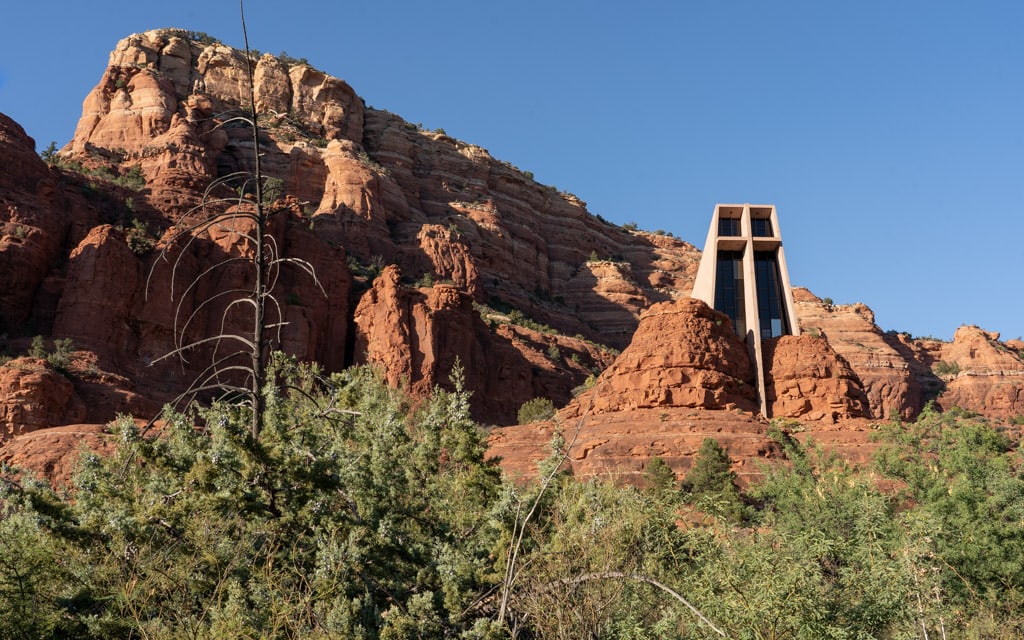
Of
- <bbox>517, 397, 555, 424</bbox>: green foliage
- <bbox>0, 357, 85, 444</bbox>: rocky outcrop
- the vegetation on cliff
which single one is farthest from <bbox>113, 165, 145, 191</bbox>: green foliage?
the vegetation on cliff

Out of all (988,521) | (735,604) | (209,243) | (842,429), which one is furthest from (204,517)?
(209,243)

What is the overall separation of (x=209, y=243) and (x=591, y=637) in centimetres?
4370


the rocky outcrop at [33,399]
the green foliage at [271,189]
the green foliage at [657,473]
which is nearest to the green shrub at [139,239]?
the green foliage at [271,189]

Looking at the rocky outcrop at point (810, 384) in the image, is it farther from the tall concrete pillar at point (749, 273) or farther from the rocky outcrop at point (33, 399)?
the rocky outcrop at point (33, 399)

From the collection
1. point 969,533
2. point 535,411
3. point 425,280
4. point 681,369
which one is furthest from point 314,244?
point 969,533

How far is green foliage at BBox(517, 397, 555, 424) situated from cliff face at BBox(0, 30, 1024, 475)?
101 inches

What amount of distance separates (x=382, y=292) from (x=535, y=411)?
1088 cm

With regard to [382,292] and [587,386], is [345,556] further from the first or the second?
[382,292]

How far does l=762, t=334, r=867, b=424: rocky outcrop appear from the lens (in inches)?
1639

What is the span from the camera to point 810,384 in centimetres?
4247

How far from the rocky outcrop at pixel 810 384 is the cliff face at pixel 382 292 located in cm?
10

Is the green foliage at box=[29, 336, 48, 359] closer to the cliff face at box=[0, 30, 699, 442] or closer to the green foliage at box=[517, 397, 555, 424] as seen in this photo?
the cliff face at box=[0, 30, 699, 442]

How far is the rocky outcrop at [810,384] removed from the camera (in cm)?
4162


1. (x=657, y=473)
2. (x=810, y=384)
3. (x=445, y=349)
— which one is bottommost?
(x=657, y=473)
